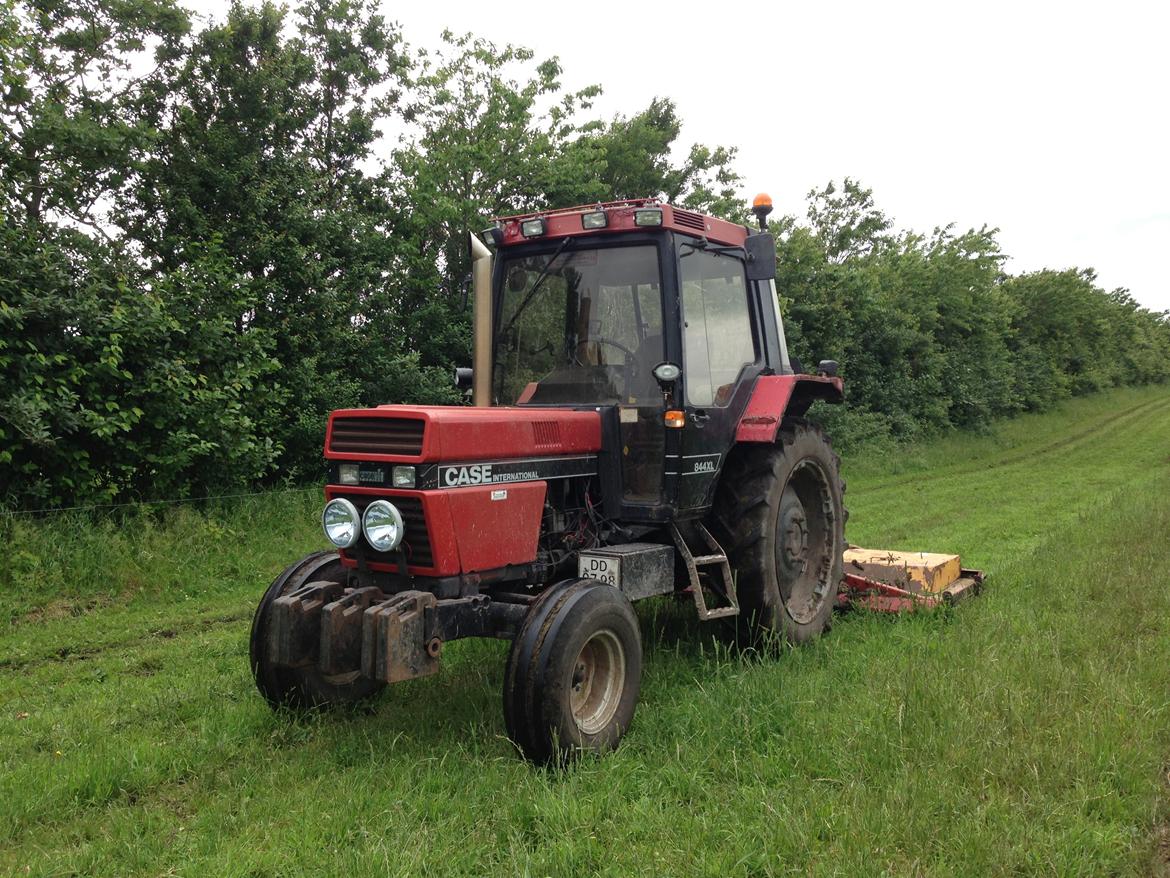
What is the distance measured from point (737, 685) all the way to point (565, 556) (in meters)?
1.06

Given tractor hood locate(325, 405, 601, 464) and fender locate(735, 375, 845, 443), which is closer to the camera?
tractor hood locate(325, 405, 601, 464)

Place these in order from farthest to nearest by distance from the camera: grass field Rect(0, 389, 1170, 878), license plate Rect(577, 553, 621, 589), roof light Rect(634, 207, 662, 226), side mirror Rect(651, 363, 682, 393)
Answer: roof light Rect(634, 207, 662, 226)
side mirror Rect(651, 363, 682, 393)
license plate Rect(577, 553, 621, 589)
grass field Rect(0, 389, 1170, 878)

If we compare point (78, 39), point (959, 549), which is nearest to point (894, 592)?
point (959, 549)

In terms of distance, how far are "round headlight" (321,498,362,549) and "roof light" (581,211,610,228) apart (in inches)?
76.2

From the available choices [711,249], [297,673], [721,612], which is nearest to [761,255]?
[711,249]

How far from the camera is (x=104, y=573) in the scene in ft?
23.1

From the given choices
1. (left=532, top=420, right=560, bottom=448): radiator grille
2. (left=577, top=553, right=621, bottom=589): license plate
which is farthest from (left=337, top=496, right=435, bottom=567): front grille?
(left=577, top=553, right=621, bottom=589): license plate

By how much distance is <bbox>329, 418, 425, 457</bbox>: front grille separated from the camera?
3.79 meters

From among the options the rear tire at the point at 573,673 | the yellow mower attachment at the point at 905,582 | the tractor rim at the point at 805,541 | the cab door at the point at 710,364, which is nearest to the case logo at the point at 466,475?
the rear tire at the point at 573,673

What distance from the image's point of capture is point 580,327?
15.9 feet

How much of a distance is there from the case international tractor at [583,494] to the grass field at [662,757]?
0.31 m

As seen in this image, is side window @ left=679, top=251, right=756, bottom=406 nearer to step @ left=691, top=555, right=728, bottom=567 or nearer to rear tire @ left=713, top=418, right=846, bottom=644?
rear tire @ left=713, top=418, right=846, bottom=644

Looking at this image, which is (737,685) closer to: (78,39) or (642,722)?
(642,722)

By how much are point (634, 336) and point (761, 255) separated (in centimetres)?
101
